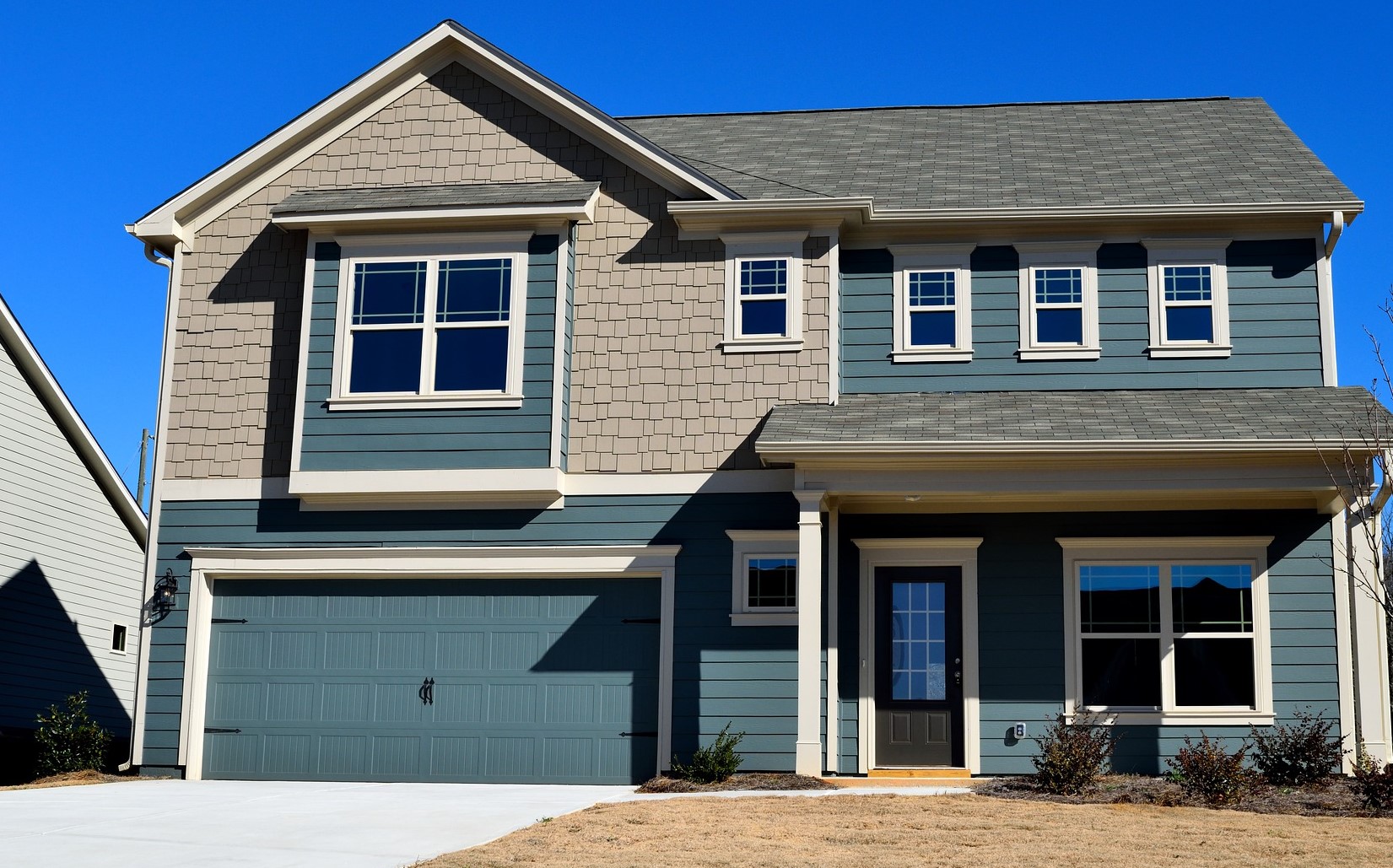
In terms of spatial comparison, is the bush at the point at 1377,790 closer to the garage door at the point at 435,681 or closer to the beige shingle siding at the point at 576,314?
the beige shingle siding at the point at 576,314

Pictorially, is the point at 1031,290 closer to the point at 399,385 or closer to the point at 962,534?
the point at 962,534

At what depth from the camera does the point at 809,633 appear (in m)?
14.1

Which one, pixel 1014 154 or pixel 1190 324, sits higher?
pixel 1014 154

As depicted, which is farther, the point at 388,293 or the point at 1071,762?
the point at 388,293

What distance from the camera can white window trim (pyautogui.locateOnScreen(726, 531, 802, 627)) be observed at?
15.2 meters

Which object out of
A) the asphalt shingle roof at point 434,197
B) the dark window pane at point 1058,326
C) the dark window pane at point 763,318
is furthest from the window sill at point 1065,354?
the asphalt shingle roof at point 434,197

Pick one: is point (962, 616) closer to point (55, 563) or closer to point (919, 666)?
point (919, 666)

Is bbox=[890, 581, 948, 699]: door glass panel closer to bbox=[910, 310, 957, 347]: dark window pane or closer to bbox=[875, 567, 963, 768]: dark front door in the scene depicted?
bbox=[875, 567, 963, 768]: dark front door

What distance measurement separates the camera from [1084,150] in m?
18.4

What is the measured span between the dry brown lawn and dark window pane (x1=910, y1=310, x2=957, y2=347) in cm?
572

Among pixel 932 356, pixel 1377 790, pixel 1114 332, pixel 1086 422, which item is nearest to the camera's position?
pixel 1377 790

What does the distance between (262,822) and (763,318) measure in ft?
25.1

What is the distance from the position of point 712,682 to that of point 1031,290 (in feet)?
18.2

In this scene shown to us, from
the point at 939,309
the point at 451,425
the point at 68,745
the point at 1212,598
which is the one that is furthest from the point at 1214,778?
the point at 68,745
